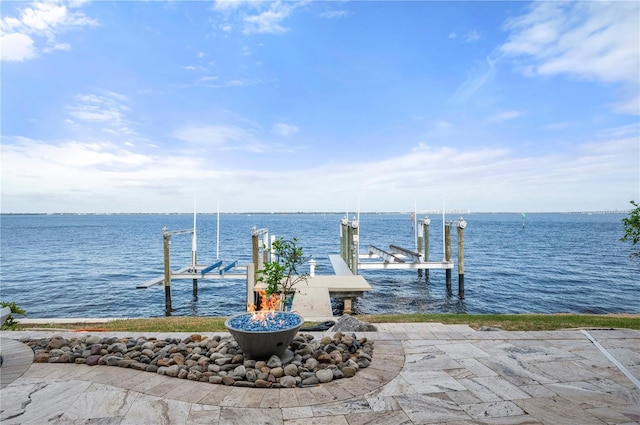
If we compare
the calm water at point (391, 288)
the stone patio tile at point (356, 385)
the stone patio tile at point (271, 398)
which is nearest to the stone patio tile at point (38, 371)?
the stone patio tile at point (271, 398)

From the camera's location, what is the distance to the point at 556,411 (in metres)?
3.17

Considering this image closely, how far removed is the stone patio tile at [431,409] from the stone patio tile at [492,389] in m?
0.39

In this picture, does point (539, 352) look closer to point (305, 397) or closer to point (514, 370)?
point (514, 370)

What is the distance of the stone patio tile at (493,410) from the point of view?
122 inches

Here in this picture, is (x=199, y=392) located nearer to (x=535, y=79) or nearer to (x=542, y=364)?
(x=542, y=364)

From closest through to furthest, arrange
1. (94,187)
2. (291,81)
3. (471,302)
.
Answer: (471,302) < (291,81) < (94,187)

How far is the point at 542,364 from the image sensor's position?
14.4ft

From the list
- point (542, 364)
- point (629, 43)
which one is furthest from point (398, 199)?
point (542, 364)

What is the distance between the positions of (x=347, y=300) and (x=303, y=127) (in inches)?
501

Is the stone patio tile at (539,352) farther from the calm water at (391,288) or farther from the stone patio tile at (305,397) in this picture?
the calm water at (391,288)

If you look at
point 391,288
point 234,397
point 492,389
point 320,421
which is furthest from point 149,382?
point 391,288

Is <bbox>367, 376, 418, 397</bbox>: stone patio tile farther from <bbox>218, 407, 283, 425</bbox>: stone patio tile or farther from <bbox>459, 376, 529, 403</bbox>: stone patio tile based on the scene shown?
<bbox>218, 407, 283, 425</bbox>: stone patio tile

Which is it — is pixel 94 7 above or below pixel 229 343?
above

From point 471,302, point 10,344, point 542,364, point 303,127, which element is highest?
point 303,127
